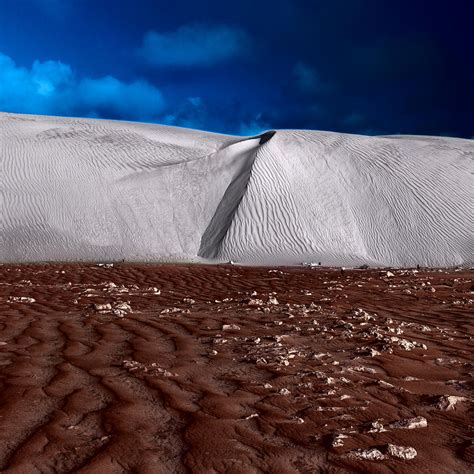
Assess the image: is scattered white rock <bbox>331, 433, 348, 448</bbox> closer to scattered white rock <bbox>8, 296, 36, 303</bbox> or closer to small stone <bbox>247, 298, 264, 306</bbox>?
small stone <bbox>247, 298, 264, 306</bbox>

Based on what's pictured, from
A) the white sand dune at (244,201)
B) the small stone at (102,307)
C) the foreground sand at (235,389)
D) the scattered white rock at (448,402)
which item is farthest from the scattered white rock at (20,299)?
the white sand dune at (244,201)

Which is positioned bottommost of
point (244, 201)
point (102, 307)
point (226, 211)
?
point (102, 307)

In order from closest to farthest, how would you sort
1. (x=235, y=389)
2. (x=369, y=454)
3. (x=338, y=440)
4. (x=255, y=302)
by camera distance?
1. (x=369, y=454)
2. (x=338, y=440)
3. (x=235, y=389)
4. (x=255, y=302)

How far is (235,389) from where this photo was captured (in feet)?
11.1

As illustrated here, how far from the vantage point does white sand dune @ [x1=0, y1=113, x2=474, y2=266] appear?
68.5 feet

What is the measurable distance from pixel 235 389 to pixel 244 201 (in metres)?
19.7

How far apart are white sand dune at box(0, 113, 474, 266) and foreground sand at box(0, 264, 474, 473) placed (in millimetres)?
13961

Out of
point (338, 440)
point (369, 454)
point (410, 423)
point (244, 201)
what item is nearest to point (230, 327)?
point (410, 423)

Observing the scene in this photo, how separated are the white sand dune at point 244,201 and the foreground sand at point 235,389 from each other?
14.0 metres

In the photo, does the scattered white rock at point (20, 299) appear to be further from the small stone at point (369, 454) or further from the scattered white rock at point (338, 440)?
the small stone at point (369, 454)

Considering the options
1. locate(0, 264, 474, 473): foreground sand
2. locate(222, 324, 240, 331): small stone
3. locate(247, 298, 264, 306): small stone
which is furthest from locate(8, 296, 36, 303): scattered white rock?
locate(222, 324, 240, 331): small stone

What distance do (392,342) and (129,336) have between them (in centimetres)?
231

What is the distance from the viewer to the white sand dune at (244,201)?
20891 mm

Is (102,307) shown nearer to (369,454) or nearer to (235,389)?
(235,389)
